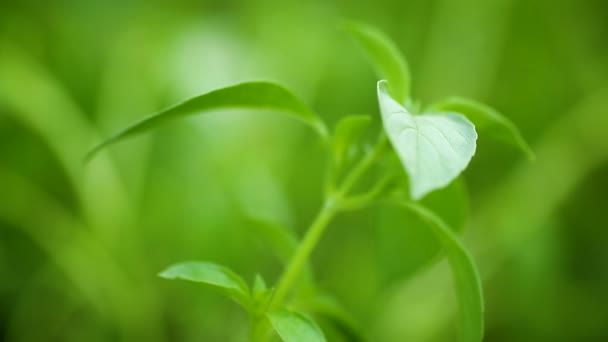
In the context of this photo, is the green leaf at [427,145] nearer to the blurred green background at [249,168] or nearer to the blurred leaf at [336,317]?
the blurred leaf at [336,317]

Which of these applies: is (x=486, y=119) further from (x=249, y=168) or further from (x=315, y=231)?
(x=249, y=168)

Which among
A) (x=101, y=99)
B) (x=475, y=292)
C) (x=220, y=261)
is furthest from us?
(x=101, y=99)

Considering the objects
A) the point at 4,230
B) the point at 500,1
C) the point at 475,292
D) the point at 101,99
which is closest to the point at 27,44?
the point at 101,99

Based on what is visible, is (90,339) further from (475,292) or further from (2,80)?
(475,292)

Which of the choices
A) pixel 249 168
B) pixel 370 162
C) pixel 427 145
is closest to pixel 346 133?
pixel 370 162

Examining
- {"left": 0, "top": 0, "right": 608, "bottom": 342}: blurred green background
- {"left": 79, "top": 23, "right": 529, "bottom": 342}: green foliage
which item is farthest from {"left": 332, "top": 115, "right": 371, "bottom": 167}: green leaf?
{"left": 0, "top": 0, "right": 608, "bottom": 342}: blurred green background

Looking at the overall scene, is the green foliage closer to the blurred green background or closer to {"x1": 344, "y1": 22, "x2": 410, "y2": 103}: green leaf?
{"x1": 344, "y1": 22, "x2": 410, "y2": 103}: green leaf
